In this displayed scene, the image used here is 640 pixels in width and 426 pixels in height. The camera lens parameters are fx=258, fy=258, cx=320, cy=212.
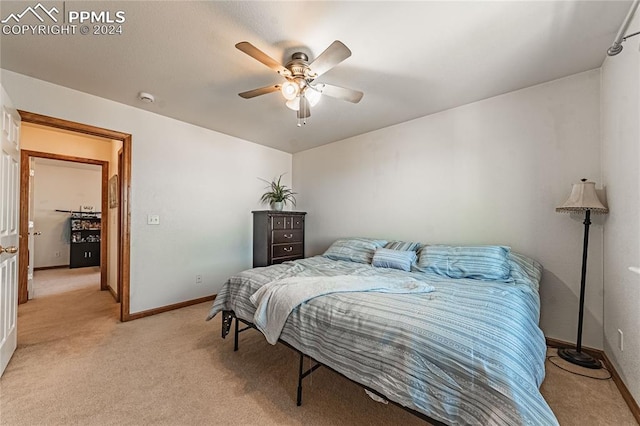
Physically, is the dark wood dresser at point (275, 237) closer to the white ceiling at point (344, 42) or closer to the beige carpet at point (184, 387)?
the beige carpet at point (184, 387)

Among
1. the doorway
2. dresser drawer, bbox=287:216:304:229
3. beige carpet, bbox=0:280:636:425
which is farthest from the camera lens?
the doorway

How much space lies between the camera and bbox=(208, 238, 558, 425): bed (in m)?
1.02

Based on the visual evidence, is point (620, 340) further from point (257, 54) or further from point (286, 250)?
point (286, 250)

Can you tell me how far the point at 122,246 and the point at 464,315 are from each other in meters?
3.49

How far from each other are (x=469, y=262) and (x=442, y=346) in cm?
145

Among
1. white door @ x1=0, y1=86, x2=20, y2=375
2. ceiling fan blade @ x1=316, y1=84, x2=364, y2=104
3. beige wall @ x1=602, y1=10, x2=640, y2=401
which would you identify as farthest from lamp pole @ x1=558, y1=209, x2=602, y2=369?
white door @ x1=0, y1=86, x2=20, y2=375

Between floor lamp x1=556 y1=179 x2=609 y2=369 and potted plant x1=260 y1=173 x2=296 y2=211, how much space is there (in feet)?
11.1

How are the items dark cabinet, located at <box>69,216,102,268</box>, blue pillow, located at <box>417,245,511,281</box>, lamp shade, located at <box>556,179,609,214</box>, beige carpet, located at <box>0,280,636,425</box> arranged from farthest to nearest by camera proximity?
dark cabinet, located at <box>69,216,102,268</box>
blue pillow, located at <box>417,245,511,281</box>
lamp shade, located at <box>556,179,609,214</box>
beige carpet, located at <box>0,280,636,425</box>

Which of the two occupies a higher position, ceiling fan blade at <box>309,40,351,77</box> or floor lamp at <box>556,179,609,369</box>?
ceiling fan blade at <box>309,40,351,77</box>

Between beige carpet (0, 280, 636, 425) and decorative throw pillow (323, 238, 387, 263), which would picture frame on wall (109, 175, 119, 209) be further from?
decorative throw pillow (323, 238, 387, 263)

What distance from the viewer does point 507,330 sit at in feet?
4.00

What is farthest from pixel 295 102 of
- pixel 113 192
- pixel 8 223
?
pixel 113 192

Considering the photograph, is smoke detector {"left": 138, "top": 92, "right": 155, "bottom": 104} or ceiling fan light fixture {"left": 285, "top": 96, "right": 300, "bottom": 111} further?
smoke detector {"left": 138, "top": 92, "right": 155, "bottom": 104}

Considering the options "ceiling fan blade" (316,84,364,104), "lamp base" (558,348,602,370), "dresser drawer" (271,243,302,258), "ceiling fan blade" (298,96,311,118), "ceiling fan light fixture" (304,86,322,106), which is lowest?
"lamp base" (558,348,602,370)
